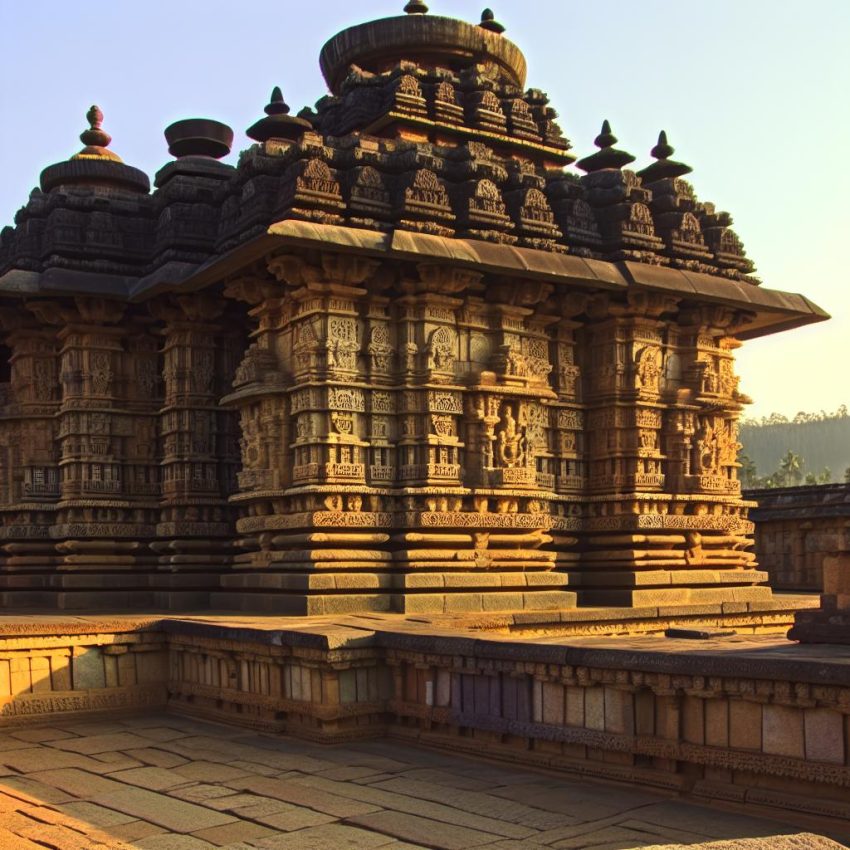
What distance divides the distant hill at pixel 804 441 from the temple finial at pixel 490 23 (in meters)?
111

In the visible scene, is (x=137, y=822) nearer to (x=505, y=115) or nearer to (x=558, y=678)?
(x=558, y=678)

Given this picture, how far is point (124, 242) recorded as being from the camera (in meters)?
12.6

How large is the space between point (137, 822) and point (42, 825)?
16.9 inches

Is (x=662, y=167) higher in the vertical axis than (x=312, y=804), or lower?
higher

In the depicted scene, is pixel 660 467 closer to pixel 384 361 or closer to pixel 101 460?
pixel 384 361

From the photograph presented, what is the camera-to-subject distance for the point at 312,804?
18.1 ft

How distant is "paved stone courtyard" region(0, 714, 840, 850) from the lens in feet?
15.9

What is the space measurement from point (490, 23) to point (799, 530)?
8974 mm

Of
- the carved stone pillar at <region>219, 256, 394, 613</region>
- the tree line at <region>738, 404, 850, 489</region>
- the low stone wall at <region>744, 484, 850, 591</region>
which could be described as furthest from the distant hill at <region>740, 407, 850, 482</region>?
the carved stone pillar at <region>219, 256, 394, 613</region>

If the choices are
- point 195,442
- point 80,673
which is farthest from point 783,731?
point 195,442

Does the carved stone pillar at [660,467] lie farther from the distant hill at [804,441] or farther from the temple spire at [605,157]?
the distant hill at [804,441]

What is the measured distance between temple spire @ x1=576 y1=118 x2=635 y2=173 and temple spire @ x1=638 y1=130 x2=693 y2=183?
35 cm

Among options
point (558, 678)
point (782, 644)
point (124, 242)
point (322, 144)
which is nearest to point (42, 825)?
point (558, 678)

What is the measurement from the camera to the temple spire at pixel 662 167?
1287 centimetres
